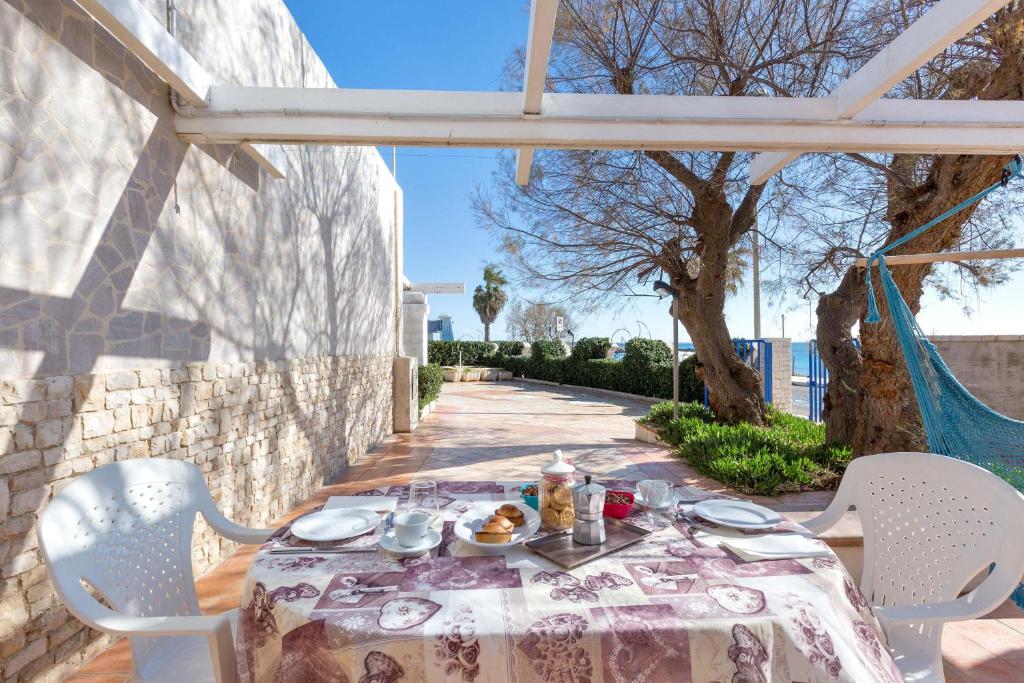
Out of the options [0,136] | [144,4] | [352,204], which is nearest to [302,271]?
[352,204]

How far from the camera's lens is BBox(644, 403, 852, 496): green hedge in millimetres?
4672

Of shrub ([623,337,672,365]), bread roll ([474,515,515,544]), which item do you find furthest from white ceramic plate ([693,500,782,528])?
shrub ([623,337,672,365])

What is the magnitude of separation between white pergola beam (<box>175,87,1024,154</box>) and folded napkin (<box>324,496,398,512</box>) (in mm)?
2077

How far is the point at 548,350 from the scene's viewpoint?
685 inches

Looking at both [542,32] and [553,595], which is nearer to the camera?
[553,595]

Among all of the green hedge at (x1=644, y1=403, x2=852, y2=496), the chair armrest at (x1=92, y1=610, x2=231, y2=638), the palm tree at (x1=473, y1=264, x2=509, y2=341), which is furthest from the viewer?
the palm tree at (x1=473, y1=264, x2=509, y2=341)

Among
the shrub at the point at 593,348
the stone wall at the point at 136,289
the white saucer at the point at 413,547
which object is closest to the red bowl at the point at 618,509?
the white saucer at the point at 413,547

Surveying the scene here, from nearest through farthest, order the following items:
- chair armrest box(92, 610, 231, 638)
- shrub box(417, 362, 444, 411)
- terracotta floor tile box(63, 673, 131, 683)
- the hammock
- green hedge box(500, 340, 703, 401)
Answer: chair armrest box(92, 610, 231, 638)
terracotta floor tile box(63, 673, 131, 683)
the hammock
shrub box(417, 362, 444, 411)
green hedge box(500, 340, 703, 401)

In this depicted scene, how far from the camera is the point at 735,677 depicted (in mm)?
1057

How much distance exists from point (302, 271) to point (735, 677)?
447cm

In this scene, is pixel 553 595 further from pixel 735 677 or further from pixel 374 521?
pixel 374 521

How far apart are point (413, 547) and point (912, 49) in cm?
302

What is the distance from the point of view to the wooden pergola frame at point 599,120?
2.92m

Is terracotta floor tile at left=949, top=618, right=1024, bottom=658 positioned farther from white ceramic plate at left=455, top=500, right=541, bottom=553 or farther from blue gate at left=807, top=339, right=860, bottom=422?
blue gate at left=807, top=339, right=860, bottom=422
